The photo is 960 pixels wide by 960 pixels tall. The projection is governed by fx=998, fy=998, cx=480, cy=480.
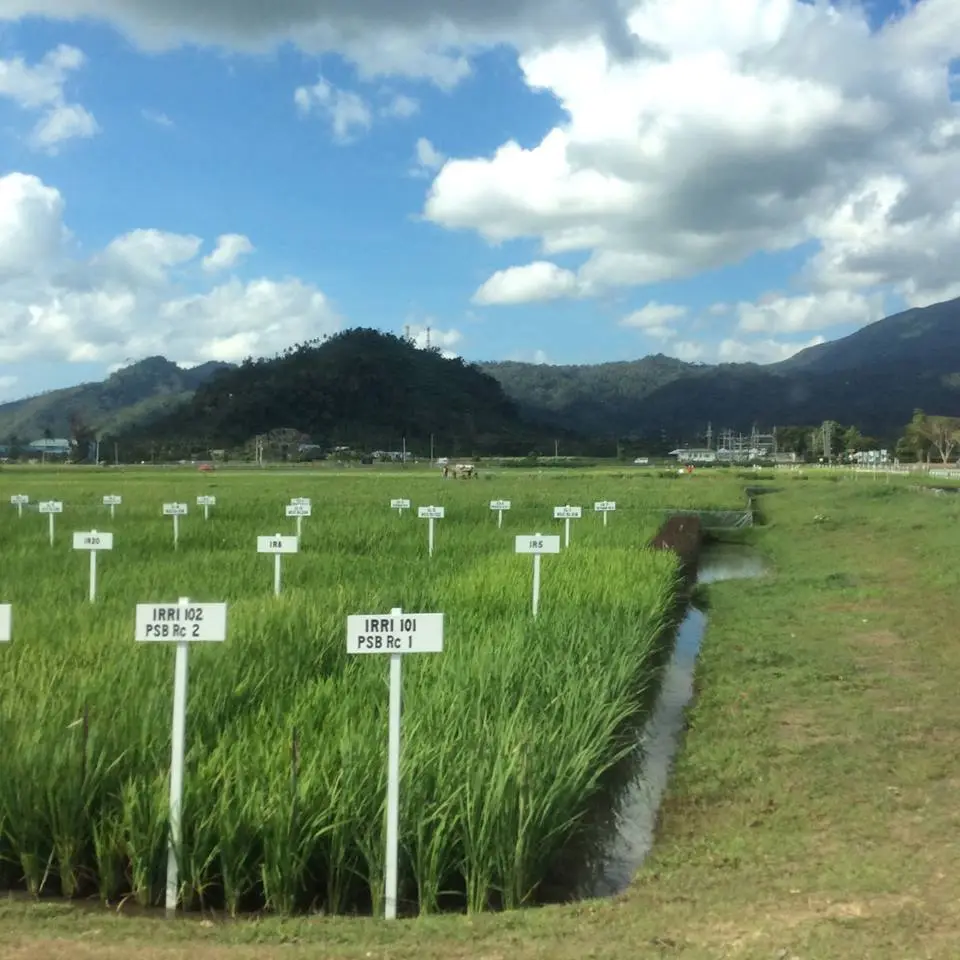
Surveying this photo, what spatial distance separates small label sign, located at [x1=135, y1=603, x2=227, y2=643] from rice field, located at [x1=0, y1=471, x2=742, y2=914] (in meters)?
0.55

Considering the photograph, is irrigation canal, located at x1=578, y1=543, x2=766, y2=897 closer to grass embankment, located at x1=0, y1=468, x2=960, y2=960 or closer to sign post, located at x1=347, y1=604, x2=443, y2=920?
grass embankment, located at x1=0, y1=468, x2=960, y2=960

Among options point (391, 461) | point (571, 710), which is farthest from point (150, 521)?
point (391, 461)

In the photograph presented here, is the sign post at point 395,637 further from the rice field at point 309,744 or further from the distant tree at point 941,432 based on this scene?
the distant tree at point 941,432

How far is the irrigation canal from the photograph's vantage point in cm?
450

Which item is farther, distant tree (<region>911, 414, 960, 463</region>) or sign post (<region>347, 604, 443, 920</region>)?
distant tree (<region>911, 414, 960, 463</region>)

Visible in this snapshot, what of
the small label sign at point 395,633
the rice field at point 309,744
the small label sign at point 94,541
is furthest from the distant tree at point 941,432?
the small label sign at point 395,633

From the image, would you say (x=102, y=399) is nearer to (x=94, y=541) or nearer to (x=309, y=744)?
(x=94, y=541)

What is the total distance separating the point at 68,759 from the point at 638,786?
311 centimetres

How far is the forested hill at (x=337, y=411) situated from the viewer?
9312 cm

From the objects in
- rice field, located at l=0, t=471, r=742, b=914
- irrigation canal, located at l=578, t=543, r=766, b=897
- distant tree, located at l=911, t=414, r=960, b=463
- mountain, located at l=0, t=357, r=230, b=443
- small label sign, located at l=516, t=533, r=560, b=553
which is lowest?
irrigation canal, located at l=578, t=543, r=766, b=897

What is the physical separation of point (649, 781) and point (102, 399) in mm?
157734

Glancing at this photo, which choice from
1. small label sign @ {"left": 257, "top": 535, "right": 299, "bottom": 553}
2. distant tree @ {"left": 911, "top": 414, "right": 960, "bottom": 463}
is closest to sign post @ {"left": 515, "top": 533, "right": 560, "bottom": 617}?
small label sign @ {"left": 257, "top": 535, "right": 299, "bottom": 553}

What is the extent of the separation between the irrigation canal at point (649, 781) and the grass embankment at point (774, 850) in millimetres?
176

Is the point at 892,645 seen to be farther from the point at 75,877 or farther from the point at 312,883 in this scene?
the point at 75,877
